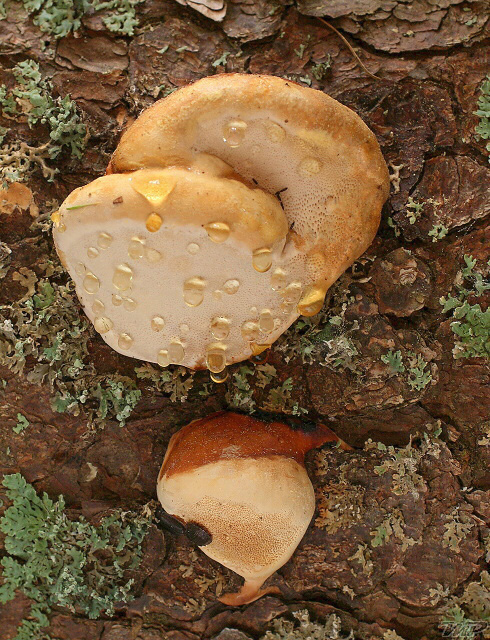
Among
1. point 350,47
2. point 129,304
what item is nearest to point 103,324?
point 129,304

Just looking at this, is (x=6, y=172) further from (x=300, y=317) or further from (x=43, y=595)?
(x=43, y=595)

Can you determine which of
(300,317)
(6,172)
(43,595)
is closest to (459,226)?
(300,317)

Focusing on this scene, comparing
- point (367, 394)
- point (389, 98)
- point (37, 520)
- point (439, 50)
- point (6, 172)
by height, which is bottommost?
point (37, 520)

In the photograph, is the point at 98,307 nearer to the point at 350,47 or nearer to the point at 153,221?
the point at 153,221

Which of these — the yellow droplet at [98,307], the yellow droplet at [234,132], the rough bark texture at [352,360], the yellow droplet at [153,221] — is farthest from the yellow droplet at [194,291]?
the rough bark texture at [352,360]

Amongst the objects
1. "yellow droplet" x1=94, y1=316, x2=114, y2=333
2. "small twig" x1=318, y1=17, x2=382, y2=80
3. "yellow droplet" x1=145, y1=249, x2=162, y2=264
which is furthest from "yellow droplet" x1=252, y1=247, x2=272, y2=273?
"small twig" x1=318, y1=17, x2=382, y2=80
